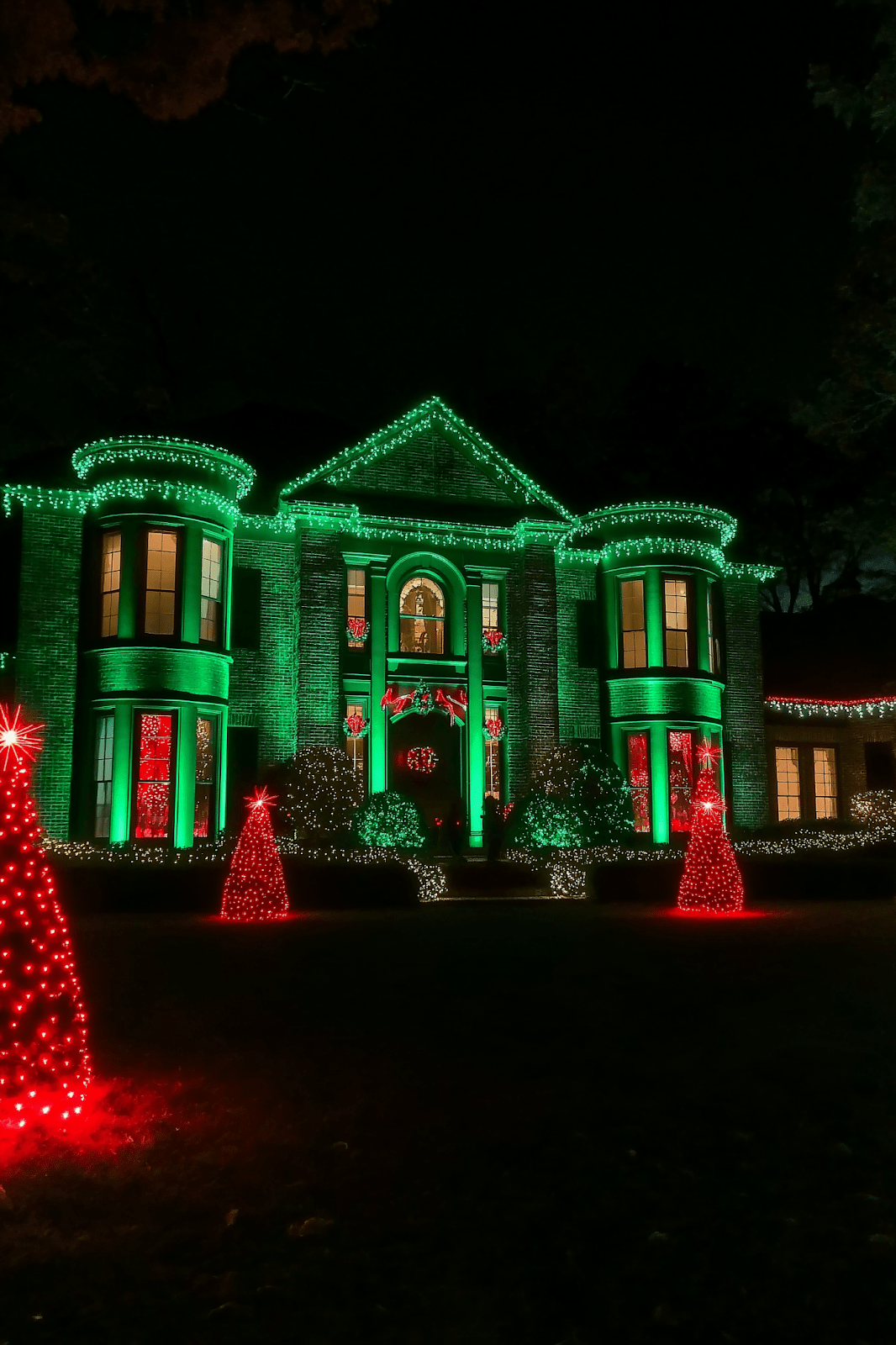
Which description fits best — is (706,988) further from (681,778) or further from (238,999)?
(681,778)

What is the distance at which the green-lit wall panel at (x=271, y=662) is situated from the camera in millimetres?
23422

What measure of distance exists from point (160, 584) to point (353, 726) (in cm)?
495

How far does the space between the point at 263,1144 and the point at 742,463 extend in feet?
139

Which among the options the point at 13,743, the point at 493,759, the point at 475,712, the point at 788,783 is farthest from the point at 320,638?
the point at 13,743

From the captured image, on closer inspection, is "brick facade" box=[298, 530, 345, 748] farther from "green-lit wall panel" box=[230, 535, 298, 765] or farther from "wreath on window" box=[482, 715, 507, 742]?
"wreath on window" box=[482, 715, 507, 742]

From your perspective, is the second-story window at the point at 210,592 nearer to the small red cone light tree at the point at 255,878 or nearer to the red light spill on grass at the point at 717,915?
the small red cone light tree at the point at 255,878

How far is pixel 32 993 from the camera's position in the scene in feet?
19.1

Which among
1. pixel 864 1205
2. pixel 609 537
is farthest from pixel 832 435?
pixel 864 1205

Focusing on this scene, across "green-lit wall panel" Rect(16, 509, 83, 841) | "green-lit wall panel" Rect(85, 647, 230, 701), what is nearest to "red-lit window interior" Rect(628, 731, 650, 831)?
"green-lit wall panel" Rect(85, 647, 230, 701)

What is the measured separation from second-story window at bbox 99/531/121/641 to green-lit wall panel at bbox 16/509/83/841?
1.99 feet

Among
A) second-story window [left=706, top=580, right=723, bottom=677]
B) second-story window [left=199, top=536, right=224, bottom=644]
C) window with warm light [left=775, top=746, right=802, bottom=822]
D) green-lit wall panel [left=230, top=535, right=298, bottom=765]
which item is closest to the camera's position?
second-story window [left=199, top=536, right=224, bottom=644]

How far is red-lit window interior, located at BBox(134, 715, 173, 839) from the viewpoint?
21.2 metres

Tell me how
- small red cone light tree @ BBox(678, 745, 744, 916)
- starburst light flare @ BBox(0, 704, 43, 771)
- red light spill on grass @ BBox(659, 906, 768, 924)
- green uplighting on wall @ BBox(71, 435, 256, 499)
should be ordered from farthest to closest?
green uplighting on wall @ BBox(71, 435, 256, 499) < small red cone light tree @ BBox(678, 745, 744, 916) < red light spill on grass @ BBox(659, 906, 768, 924) < starburst light flare @ BBox(0, 704, 43, 771)

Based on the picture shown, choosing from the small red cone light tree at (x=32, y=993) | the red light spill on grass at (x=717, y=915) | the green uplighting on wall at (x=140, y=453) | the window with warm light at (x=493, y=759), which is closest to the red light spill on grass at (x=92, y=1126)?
the small red cone light tree at (x=32, y=993)
